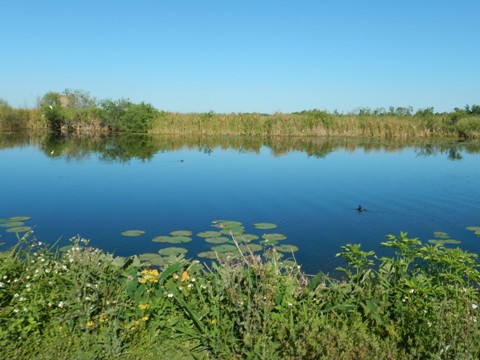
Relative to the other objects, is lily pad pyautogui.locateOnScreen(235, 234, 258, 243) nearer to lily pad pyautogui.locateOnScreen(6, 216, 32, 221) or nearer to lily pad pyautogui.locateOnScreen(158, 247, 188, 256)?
lily pad pyautogui.locateOnScreen(158, 247, 188, 256)

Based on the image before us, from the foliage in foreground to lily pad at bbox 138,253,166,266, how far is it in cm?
241

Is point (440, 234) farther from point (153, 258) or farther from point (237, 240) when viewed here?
point (153, 258)

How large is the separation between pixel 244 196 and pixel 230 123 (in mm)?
26675

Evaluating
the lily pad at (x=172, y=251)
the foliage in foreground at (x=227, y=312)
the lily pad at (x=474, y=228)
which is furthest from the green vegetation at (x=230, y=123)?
the foliage in foreground at (x=227, y=312)

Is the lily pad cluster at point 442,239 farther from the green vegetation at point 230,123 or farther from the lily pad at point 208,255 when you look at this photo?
the green vegetation at point 230,123

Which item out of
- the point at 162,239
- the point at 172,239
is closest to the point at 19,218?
the point at 162,239

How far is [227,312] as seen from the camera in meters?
3.41

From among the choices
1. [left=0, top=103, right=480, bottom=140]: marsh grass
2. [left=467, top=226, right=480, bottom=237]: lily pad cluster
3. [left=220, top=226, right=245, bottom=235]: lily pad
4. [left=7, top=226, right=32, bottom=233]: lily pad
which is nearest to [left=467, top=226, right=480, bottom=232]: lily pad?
[left=467, top=226, right=480, bottom=237]: lily pad cluster

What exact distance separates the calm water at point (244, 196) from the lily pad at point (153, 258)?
449mm

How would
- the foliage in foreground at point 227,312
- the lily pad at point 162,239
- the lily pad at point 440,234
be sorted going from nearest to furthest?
the foliage in foreground at point 227,312 → the lily pad at point 162,239 → the lily pad at point 440,234

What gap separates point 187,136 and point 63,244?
30.1 metres

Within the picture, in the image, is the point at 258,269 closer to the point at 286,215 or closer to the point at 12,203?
the point at 286,215

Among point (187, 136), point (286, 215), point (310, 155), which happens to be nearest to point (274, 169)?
→ point (310, 155)

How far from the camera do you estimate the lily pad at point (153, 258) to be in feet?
20.4
